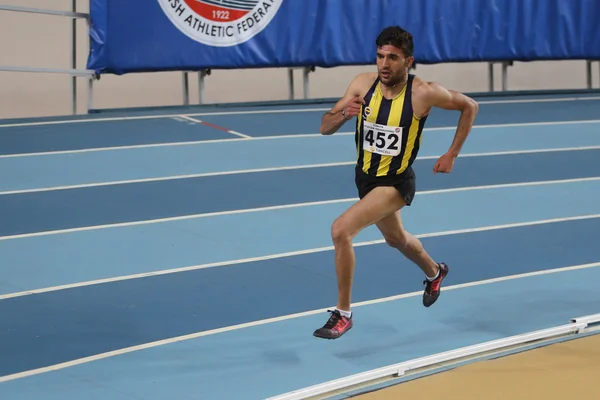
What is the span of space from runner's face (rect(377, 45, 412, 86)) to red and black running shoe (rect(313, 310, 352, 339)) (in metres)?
1.22

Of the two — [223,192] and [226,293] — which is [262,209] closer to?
[223,192]

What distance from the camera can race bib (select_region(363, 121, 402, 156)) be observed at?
5.37 m

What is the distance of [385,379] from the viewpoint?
196 inches

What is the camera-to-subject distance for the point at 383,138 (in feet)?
17.7

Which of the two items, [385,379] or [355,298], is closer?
[385,379]

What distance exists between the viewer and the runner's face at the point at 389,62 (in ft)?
16.8

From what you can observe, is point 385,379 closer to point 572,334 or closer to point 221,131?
point 572,334

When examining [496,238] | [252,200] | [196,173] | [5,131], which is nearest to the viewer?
[496,238]

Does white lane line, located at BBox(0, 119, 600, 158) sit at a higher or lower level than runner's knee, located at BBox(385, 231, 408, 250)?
higher

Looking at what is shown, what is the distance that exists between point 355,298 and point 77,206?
270 centimetres

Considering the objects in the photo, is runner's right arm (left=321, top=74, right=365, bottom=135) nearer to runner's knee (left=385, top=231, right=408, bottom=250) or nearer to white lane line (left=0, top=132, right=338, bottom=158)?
runner's knee (left=385, top=231, right=408, bottom=250)

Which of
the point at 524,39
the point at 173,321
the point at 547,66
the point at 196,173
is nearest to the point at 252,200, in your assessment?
the point at 196,173

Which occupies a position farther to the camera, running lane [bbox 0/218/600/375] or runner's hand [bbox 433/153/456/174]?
running lane [bbox 0/218/600/375]

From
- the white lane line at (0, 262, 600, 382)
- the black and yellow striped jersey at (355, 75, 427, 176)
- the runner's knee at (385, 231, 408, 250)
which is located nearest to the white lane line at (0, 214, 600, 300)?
the white lane line at (0, 262, 600, 382)
